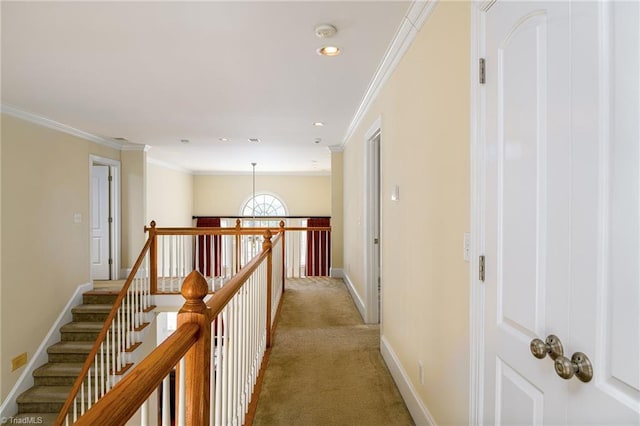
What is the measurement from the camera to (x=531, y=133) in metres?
1.02

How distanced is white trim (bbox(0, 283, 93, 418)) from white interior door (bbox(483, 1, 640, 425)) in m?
5.06

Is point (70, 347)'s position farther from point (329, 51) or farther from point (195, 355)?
point (329, 51)

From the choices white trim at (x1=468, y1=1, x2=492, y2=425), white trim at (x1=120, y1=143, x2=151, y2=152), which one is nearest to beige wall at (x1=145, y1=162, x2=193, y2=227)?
white trim at (x1=120, y1=143, x2=151, y2=152)

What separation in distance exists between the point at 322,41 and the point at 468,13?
111 centimetres

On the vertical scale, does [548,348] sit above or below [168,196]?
below

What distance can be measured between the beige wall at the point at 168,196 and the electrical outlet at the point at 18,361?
310 cm

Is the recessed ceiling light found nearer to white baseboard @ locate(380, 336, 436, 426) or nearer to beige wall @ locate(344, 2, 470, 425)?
beige wall @ locate(344, 2, 470, 425)

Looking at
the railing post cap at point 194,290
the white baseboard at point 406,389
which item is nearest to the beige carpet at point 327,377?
Answer: the white baseboard at point 406,389

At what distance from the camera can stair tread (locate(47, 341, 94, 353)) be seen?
176 inches

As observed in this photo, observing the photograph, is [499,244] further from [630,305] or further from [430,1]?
[430,1]

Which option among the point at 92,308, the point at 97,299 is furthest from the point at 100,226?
the point at 92,308

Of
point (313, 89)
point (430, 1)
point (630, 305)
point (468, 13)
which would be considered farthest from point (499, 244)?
point (313, 89)

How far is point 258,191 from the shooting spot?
10430mm

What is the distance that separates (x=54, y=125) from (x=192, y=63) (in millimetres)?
3098
